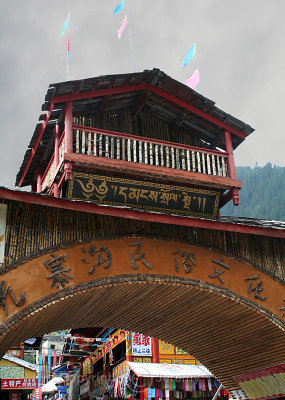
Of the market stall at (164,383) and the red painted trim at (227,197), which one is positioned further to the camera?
the market stall at (164,383)

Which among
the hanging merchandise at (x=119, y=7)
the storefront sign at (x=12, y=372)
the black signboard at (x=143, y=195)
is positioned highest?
the hanging merchandise at (x=119, y=7)

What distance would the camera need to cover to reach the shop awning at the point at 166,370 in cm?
1248

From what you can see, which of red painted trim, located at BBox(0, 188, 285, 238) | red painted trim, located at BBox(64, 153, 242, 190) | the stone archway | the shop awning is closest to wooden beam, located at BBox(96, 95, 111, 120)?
red painted trim, located at BBox(64, 153, 242, 190)

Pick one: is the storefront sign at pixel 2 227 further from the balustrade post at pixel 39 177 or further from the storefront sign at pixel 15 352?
the storefront sign at pixel 15 352

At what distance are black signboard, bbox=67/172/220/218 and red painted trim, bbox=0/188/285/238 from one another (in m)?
0.73

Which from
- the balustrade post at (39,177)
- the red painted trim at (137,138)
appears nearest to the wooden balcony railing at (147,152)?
the red painted trim at (137,138)

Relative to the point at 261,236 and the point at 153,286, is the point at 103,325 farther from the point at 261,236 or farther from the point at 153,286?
the point at 261,236

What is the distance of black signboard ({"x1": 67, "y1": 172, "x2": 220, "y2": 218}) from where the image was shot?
22.5 feet

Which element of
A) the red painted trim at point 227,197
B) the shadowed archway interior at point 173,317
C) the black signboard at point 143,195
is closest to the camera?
the shadowed archway interior at point 173,317

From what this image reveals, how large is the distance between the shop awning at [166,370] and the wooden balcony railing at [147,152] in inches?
276

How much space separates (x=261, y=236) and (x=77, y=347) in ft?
33.9

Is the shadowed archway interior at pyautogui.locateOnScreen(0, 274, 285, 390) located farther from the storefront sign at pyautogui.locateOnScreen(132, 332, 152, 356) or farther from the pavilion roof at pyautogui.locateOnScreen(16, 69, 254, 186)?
the storefront sign at pyautogui.locateOnScreen(132, 332, 152, 356)

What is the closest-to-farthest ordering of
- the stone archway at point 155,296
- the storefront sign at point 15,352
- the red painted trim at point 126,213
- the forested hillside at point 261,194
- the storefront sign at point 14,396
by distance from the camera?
the red painted trim at point 126,213, the stone archway at point 155,296, the storefront sign at point 14,396, the storefront sign at point 15,352, the forested hillside at point 261,194

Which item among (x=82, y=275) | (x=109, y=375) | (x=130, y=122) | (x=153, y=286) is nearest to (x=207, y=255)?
(x=153, y=286)
